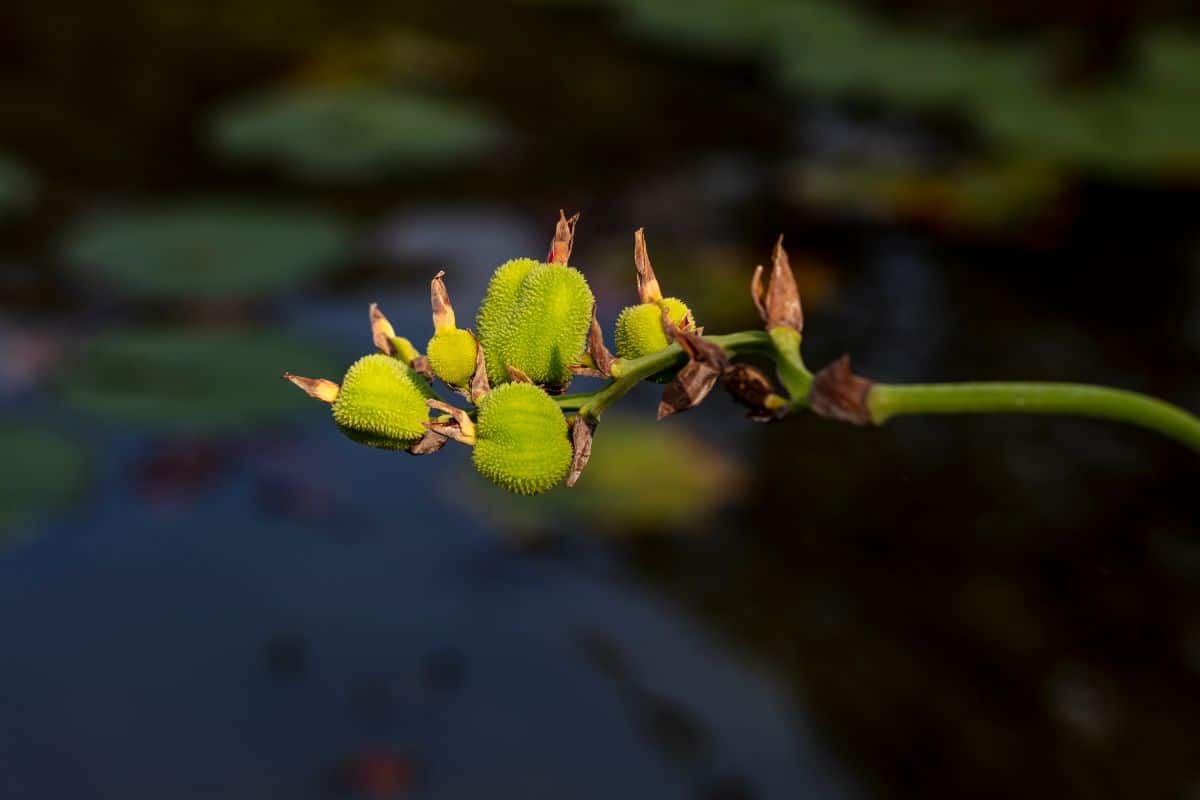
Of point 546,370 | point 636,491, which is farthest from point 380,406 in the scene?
point 636,491

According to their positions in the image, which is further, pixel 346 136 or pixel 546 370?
pixel 346 136

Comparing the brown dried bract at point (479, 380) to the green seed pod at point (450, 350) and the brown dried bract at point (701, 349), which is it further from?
the brown dried bract at point (701, 349)

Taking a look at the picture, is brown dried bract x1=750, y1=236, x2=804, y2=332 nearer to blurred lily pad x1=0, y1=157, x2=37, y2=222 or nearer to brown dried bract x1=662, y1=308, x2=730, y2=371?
brown dried bract x1=662, y1=308, x2=730, y2=371

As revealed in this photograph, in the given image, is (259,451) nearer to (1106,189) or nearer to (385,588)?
(385,588)

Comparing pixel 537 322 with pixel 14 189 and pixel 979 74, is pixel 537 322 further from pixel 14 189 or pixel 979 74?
pixel 979 74

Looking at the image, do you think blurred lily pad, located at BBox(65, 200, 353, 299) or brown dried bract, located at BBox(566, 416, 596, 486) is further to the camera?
blurred lily pad, located at BBox(65, 200, 353, 299)

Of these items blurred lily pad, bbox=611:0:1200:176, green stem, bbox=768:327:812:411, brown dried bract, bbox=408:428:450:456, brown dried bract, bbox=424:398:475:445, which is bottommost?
blurred lily pad, bbox=611:0:1200:176

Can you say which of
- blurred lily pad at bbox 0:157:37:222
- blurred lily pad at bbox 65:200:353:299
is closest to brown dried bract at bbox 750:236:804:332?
blurred lily pad at bbox 65:200:353:299

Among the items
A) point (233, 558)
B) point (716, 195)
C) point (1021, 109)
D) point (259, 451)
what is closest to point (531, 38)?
point (716, 195)
